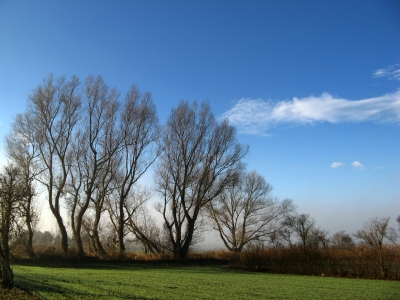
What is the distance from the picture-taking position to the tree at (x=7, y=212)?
1137 cm

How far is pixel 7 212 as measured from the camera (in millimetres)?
11992

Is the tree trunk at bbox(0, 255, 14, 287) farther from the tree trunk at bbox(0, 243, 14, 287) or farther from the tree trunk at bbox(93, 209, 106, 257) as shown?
the tree trunk at bbox(93, 209, 106, 257)

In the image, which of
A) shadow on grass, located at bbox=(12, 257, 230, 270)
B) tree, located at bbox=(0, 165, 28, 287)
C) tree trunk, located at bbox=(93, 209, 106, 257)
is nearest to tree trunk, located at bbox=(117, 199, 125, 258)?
tree trunk, located at bbox=(93, 209, 106, 257)

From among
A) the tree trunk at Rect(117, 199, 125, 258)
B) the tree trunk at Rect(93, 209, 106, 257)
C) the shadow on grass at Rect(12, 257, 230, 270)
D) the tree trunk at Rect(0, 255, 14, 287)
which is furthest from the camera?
the tree trunk at Rect(117, 199, 125, 258)

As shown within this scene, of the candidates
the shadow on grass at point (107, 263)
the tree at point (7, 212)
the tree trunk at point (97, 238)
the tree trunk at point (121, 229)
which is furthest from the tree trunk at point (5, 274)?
the tree trunk at point (121, 229)

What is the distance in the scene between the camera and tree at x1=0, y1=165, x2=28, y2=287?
11367 millimetres

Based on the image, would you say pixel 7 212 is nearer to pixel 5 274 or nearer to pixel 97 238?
pixel 5 274

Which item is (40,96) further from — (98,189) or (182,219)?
(182,219)

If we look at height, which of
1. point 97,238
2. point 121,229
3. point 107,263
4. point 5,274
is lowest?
point 107,263

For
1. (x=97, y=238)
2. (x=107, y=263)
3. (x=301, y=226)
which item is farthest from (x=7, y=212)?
(x=301, y=226)

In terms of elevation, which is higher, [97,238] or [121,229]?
[121,229]

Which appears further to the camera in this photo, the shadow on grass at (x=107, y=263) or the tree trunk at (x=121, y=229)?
the tree trunk at (x=121, y=229)

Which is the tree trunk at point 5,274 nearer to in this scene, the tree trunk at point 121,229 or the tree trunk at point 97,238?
the tree trunk at point 97,238

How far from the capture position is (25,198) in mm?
13516
